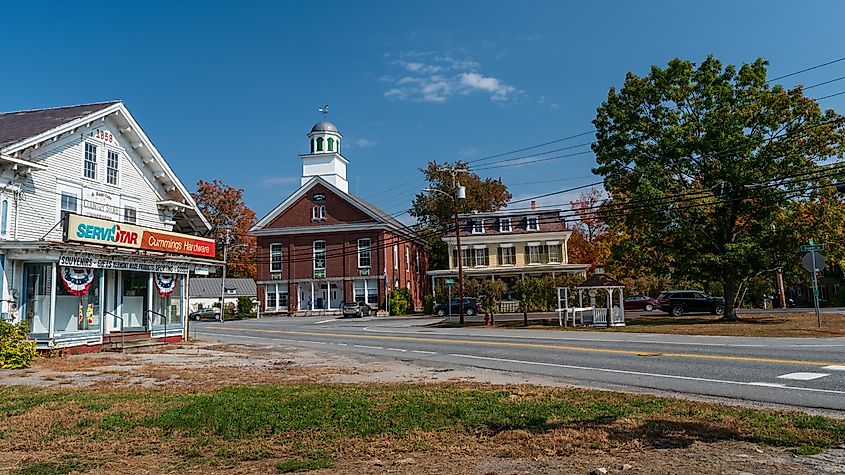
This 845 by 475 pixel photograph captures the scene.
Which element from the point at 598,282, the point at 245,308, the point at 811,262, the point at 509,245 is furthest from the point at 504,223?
the point at 811,262

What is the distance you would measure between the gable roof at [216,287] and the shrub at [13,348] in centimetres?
5448

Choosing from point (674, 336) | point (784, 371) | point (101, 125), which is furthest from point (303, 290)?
point (784, 371)

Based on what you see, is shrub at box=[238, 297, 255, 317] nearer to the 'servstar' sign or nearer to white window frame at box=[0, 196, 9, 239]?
the 'servstar' sign

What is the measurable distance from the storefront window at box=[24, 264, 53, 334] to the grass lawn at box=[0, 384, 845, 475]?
37.4 feet

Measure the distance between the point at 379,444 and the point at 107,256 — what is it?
60.8 ft

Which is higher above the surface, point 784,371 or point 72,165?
point 72,165

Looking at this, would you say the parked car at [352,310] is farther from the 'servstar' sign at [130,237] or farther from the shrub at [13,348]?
the shrub at [13,348]

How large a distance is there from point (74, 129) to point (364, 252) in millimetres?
36463

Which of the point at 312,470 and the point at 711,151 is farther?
the point at 711,151

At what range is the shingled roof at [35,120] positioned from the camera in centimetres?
2197

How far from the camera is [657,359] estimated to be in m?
16.9

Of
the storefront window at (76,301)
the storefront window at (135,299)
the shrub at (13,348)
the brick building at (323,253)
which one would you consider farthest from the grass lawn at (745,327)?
the brick building at (323,253)

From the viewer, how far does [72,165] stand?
77.9 ft

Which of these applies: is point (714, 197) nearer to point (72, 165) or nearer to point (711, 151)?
point (711, 151)
